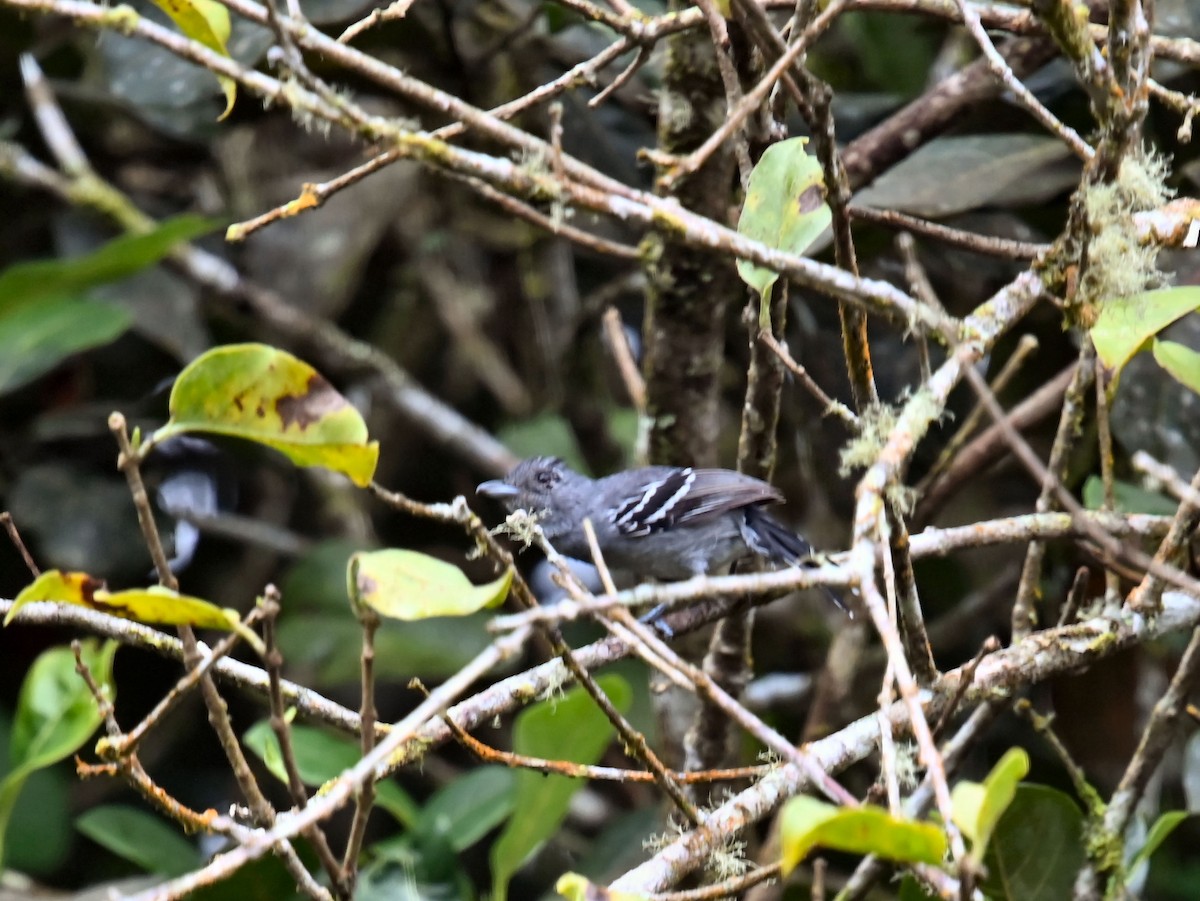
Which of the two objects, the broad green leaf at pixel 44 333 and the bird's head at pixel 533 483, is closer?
the broad green leaf at pixel 44 333

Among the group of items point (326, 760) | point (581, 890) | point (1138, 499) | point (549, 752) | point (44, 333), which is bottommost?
point (326, 760)

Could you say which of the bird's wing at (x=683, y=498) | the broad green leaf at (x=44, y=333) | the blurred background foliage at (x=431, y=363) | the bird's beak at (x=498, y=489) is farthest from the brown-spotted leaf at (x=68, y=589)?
the bird's beak at (x=498, y=489)

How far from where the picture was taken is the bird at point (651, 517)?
148 inches

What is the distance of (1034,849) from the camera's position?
103 inches

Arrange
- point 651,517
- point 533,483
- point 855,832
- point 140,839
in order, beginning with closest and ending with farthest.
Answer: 1. point 855,832
2. point 140,839
3. point 651,517
4. point 533,483

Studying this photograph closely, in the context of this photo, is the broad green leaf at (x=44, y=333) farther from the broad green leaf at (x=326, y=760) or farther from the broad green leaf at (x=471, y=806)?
the broad green leaf at (x=471, y=806)

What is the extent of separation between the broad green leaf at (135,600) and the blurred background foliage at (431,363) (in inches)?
63.0

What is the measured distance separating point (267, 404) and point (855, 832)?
34.1 inches

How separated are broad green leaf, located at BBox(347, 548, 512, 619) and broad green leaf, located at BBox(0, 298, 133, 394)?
7.73ft

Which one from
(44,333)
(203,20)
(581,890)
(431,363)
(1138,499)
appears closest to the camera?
(581,890)

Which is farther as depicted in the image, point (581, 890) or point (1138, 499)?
point (1138, 499)

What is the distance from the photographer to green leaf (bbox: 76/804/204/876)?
3295mm

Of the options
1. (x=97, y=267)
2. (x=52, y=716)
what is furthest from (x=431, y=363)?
(x=52, y=716)

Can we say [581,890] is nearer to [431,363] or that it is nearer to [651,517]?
[651,517]
